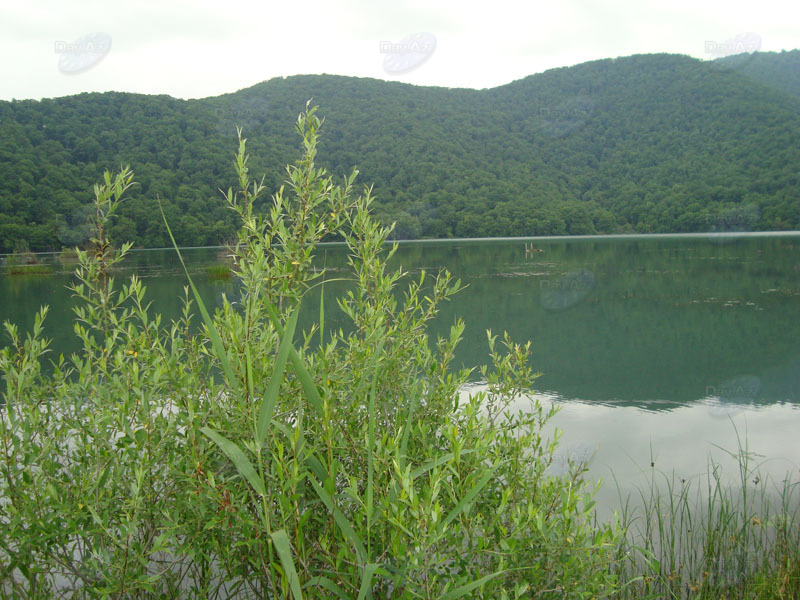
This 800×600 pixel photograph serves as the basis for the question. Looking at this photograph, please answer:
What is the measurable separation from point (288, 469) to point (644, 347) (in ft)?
43.7

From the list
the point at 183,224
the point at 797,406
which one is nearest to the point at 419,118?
the point at 183,224

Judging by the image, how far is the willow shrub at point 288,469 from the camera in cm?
193

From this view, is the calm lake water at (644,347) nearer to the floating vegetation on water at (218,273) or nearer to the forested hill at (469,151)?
the floating vegetation on water at (218,273)

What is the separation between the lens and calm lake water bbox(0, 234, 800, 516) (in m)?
7.16

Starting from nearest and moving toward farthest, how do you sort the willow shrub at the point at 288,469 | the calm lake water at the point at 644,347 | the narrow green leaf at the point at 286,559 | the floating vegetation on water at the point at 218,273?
the narrow green leaf at the point at 286,559
the willow shrub at the point at 288,469
the calm lake water at the point at 644,347
the floating vegetation on water at the point at 218,273

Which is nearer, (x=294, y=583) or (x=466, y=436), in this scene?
(x=294, y=583)

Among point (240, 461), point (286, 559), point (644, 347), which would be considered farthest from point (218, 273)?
point (286, 559)

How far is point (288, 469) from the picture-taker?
1917mm

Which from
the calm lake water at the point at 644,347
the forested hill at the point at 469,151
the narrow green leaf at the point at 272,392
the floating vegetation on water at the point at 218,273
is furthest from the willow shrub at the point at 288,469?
A: the forested hill at the point at 469,151

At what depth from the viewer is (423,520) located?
66.9 inches

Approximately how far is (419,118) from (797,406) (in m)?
105

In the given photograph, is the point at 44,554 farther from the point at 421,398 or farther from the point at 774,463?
the point at 774,463

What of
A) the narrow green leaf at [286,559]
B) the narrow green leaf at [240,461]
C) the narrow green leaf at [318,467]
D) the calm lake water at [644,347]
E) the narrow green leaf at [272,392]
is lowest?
the calm lake water at [644,347]

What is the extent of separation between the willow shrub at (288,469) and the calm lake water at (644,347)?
1.58 feet
